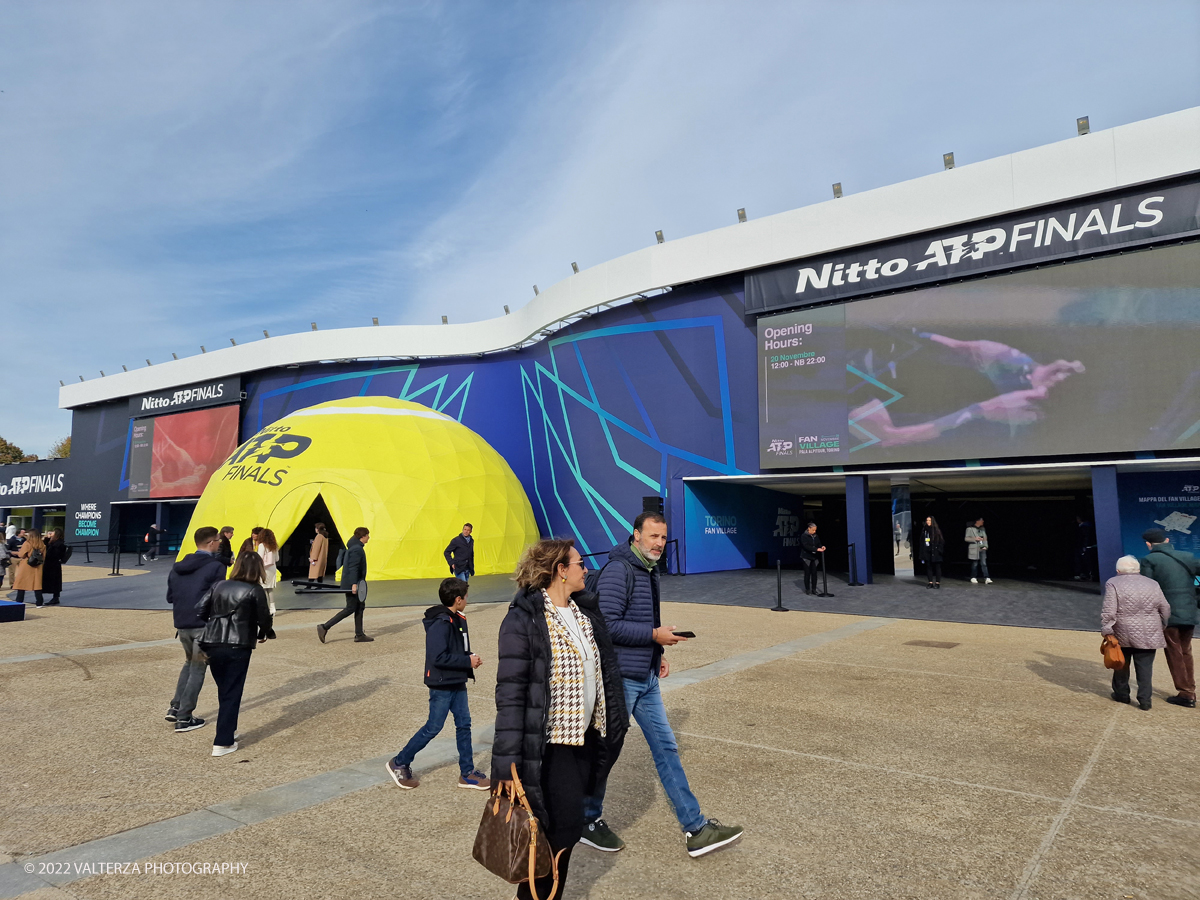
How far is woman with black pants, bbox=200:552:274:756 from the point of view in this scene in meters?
5.49

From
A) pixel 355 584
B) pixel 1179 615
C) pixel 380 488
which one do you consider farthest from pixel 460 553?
pixel 1179 615

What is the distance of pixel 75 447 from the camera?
4519 cm

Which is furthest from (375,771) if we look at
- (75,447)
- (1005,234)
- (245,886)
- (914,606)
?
(75,447)

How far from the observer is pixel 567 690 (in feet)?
9.59

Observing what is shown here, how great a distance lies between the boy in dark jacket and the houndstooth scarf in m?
1.80

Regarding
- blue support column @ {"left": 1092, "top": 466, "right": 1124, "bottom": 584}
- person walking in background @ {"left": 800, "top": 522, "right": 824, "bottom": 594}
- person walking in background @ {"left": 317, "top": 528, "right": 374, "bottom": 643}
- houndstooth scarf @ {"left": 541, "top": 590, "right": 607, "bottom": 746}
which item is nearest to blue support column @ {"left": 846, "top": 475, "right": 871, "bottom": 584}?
person walking in background @ {"left": 800, "top": 522, "right": 824, "bottom": 594}

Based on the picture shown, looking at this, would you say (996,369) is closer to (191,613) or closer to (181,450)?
(191,613)

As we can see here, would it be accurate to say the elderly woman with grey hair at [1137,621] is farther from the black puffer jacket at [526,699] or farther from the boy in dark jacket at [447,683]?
the black puffer jacket at [526,699]

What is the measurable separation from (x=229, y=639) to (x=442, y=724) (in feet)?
6.80

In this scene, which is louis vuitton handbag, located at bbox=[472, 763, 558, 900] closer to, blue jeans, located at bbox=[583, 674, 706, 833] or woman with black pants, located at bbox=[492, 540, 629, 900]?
woman with black pants, located at bbox=[492, 540, 629, 900]

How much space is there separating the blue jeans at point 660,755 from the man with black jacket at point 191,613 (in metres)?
4.21

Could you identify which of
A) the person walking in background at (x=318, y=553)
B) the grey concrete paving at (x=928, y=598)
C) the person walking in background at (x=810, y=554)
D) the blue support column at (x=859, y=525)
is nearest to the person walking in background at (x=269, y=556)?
the person walking in background at (x=318, y=553)

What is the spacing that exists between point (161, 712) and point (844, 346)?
1674cm

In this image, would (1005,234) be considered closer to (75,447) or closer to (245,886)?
(245,886)
